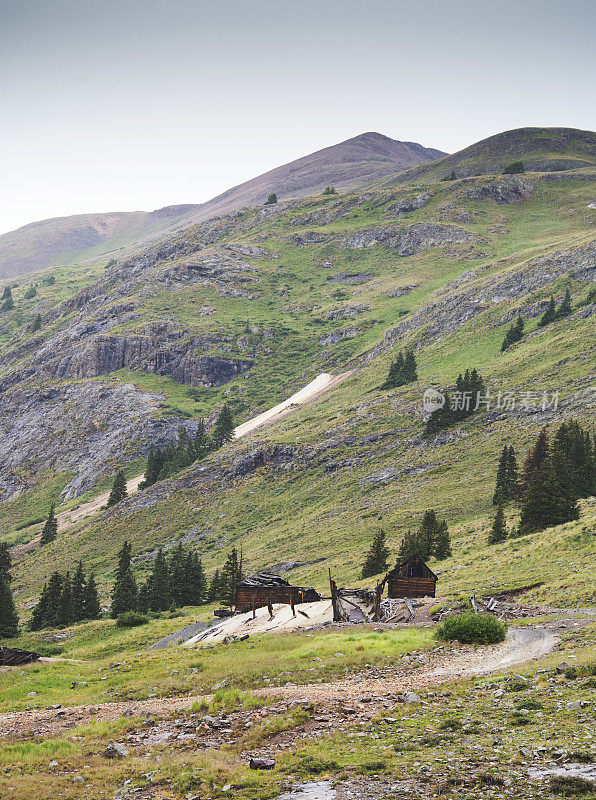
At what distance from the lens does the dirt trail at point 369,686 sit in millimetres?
20859

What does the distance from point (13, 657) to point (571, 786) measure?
4238 cm

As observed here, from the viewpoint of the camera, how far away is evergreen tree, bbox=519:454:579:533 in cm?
5462

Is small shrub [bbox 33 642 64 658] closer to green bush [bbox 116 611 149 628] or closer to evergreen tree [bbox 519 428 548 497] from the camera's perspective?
green bush [bbox 116 611 149 628]

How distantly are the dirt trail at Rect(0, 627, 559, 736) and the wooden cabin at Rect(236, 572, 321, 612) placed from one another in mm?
24645

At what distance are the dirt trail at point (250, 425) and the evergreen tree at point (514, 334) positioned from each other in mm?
48285

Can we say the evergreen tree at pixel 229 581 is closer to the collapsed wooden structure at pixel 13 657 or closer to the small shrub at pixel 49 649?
the small shrub at pixel 49 649

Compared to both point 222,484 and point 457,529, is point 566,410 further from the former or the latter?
point 222,484

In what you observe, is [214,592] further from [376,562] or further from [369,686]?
[369,686]

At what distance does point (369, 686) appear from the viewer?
21.6 meters

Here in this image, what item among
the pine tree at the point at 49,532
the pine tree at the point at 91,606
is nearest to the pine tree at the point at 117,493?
the pine tree at the point at 49,532

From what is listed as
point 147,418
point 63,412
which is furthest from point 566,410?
point 63,412

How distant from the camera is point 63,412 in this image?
7505 inches

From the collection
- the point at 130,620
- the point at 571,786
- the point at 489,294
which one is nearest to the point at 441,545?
the point at 130,620

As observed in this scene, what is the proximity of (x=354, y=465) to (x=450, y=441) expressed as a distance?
61.3 feet
